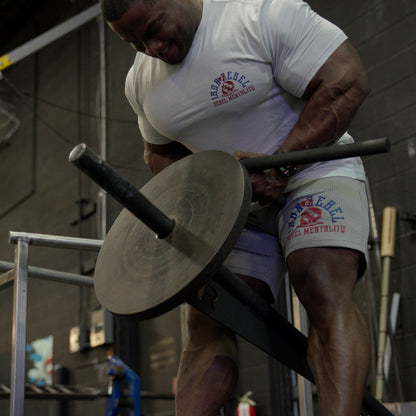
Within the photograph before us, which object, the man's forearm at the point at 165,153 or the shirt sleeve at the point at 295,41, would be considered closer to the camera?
the shirt sleeve at the point at 295,41

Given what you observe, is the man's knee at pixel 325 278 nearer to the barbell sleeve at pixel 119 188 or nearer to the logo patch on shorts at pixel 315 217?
the logo patch on shorts at pixel 315 217

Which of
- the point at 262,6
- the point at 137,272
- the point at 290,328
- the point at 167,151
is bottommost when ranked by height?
the point at 290,328

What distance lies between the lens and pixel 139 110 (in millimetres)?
1660

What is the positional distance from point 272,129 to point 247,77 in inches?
5.4

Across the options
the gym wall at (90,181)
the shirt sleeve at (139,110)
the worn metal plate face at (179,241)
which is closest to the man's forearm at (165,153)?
the shirt sleeve at (139,110)

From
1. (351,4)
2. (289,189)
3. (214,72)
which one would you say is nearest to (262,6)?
(214,72)

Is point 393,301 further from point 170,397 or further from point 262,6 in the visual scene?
point 262,6

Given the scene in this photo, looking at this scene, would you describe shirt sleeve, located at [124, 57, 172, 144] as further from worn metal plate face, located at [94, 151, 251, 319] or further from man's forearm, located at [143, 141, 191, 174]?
worn metal plate face, located at [94, 151, 251, 319]

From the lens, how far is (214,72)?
4.71 feet

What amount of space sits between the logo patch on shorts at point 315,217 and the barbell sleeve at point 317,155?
0.16 meters

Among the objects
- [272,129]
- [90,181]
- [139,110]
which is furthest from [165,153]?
[90,181]

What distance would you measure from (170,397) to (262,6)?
3.42 m

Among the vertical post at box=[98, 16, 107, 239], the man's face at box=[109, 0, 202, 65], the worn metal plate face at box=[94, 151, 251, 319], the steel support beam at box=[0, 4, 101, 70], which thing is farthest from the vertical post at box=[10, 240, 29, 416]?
the steel support beam at box=[0, 4, 101, 70]

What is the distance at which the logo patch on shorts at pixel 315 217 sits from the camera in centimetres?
135
